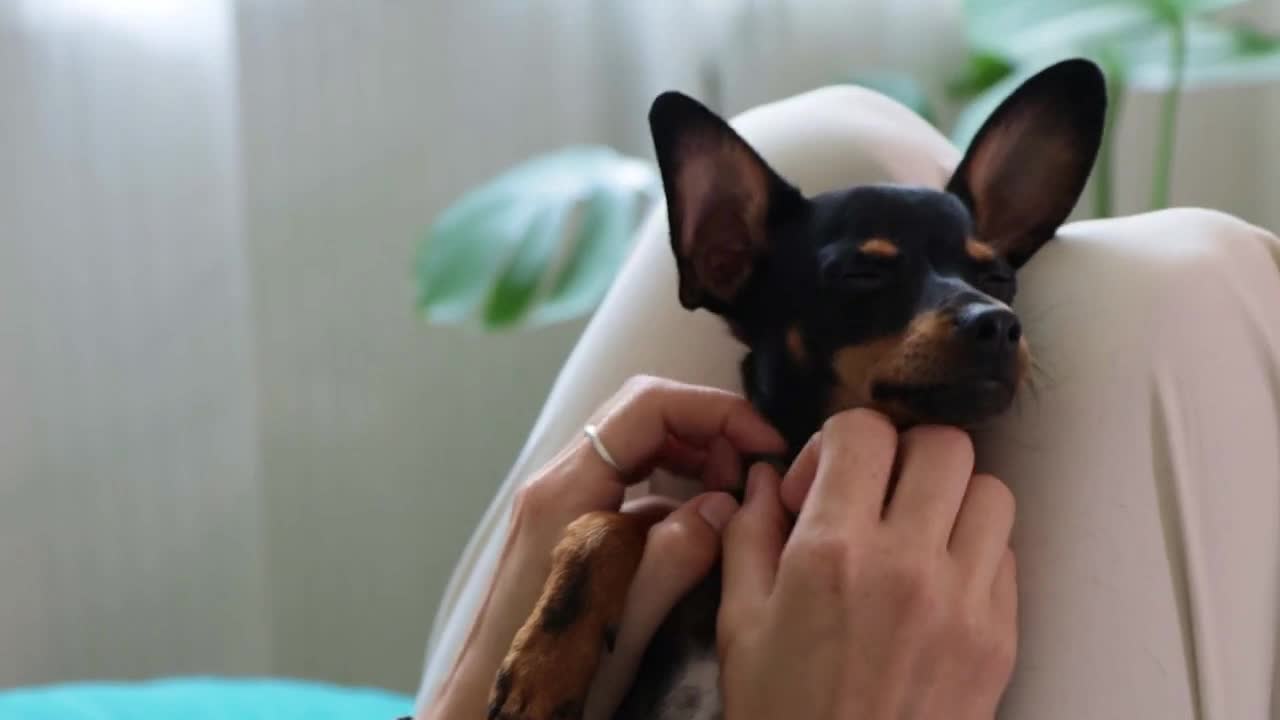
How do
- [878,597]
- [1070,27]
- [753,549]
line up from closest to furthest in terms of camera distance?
[878,597], [753,549], [1070,27]

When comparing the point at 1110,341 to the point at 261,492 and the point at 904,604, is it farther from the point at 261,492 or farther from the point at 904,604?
the point at 261,492

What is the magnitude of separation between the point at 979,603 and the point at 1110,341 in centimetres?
24

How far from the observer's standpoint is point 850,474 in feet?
2.63

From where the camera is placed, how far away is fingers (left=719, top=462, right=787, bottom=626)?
2.69ft

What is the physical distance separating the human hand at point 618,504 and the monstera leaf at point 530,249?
0.58 m

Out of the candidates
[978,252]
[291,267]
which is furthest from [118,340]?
[978,252]

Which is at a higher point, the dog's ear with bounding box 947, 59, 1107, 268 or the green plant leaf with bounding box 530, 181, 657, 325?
the dog's ear with bounding box 947, 59, 1107, 268

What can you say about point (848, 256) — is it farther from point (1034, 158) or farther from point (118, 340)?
point (118, 340)

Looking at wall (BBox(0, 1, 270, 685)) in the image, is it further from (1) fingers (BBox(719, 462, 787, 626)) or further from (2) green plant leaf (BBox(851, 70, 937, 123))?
(1) fingers (BBox(719, 462, 787, 626))

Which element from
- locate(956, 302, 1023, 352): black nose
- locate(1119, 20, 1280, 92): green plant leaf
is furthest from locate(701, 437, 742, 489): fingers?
locate(1119, 20, 1280, 92): green plant leaf

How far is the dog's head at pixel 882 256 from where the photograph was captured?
0.90 m

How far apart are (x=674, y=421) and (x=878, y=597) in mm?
284

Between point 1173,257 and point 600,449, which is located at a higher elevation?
point 1173,257

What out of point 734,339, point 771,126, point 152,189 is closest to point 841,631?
point 734,339
